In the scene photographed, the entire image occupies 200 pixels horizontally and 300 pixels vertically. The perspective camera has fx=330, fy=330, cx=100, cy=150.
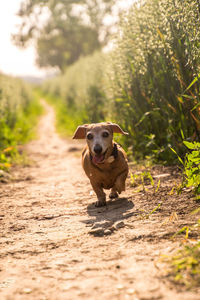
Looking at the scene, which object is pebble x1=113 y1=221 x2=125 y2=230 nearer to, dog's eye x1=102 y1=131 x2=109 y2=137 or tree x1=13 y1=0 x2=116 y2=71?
dog's eye x1=102 y1=131 x2=109 y2=137

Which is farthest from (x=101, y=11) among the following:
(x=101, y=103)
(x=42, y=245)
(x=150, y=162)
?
(x=42, y=245)

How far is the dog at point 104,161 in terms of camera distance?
3547mm

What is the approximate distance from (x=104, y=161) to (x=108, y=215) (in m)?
0.60

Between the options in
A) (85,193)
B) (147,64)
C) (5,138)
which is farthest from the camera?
(5,138)

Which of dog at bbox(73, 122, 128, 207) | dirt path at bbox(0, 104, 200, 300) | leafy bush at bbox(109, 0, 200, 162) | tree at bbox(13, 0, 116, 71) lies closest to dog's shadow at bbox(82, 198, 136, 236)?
dirt path at bbox(0, 104, 200, 300)

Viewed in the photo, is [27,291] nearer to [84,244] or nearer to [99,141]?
[84,244]

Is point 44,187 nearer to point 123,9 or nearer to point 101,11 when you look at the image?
point 123,9

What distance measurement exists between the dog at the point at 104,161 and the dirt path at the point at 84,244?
246 millimetres

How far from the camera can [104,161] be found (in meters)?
3.61

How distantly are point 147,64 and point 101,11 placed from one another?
31.8 metres

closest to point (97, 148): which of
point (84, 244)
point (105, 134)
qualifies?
point (105, 134)

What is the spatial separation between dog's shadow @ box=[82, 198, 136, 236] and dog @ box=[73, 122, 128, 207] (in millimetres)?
133

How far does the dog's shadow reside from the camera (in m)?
2.93

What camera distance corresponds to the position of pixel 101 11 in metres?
34.1
